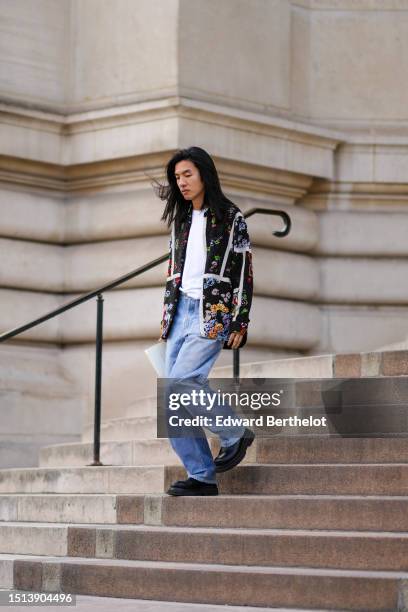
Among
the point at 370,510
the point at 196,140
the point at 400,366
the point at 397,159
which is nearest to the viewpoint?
the point at 370,510

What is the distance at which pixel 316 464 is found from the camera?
301 inches

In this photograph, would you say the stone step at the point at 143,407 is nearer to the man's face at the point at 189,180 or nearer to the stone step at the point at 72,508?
the stone step at the point at 72,508

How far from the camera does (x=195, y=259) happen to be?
7.58 meters

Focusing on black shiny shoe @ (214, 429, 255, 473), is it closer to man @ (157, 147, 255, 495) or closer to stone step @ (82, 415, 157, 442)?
man @ (157, 147, 255, 495)

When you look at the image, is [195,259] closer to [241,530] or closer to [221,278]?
[221,278]

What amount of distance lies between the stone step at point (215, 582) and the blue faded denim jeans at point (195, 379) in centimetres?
57

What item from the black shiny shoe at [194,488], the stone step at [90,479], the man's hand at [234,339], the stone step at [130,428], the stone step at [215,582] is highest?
the man's hand at [234,339]

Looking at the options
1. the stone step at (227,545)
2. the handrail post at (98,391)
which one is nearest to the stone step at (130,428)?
the handrail post at (98,391)

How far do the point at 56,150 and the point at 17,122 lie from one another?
1.33 ft

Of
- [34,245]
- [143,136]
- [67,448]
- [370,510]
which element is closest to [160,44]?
[143,136]

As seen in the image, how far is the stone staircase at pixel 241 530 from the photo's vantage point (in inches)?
258

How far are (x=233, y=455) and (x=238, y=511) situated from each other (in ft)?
1.16

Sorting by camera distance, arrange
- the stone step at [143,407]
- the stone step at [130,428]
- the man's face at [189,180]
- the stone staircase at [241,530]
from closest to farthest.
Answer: the stone staircase at [241,530]
the man's face at [189,180]
the stone step at [130,428]
the stone step at [143,407]

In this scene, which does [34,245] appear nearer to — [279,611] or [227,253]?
[227,253]
